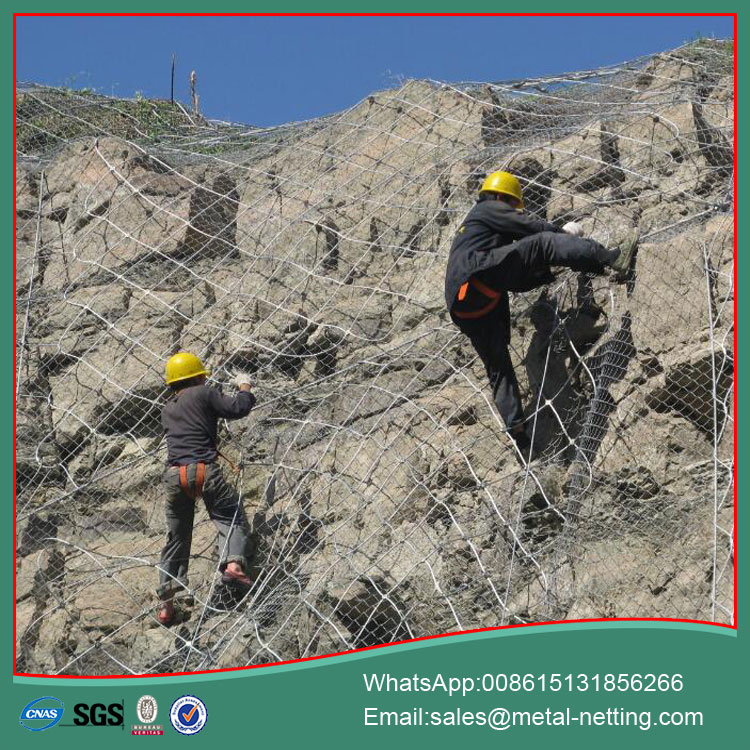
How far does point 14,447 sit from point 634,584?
4.36 m

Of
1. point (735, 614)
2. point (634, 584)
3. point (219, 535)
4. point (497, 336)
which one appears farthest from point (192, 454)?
point (735, 614)

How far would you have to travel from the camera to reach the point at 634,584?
7418 mm

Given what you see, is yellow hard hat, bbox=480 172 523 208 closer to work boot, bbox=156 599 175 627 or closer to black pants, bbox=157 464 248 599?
black pants, bbox=157 464 248 599

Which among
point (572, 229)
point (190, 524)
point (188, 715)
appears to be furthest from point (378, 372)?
point (188, 715)

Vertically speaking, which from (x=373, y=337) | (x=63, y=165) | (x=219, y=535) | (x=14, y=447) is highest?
(x=63, y=165)

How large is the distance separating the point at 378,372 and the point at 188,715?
2736mm

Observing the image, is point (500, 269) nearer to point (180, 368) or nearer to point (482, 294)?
point (482, 294)

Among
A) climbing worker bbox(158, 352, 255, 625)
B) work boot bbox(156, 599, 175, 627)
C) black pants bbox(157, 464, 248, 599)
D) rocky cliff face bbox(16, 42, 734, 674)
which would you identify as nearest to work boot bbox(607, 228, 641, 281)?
rocky cliff face bbox(16, 42, 734, 674)

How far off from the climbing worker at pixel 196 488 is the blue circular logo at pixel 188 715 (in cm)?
→ 121

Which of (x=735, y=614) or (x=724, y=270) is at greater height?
(x=724, y=270)

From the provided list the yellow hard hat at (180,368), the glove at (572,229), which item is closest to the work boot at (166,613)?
the yellow hard hat at (180,368)

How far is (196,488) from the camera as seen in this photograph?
858 cm

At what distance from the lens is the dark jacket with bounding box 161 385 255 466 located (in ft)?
28.4

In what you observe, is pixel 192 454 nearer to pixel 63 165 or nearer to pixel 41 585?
pixel 41 585
